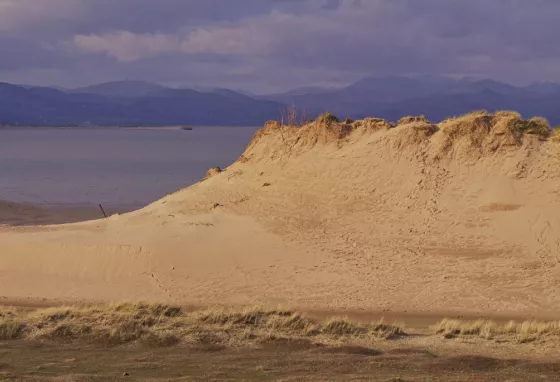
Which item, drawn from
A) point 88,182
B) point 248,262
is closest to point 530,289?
point 248,262

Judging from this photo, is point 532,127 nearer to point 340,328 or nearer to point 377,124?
point 377,124

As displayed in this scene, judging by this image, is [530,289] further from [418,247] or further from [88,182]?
[88,182]

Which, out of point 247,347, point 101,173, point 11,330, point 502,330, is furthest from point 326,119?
point 101,173

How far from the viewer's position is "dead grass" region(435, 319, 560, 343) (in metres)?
14.0

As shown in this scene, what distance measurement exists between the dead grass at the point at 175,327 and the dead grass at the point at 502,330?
34.4 inches

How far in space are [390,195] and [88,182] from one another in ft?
138

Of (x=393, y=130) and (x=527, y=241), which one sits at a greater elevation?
(x=393, y=130)

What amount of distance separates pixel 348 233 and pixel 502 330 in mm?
7593

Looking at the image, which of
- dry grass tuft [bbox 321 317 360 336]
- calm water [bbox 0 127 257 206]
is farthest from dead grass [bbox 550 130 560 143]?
calm water [bbox 0 127 257 206]

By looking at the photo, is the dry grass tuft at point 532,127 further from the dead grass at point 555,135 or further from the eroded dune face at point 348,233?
the dead grass at point 555,135

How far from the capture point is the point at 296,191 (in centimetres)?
2395

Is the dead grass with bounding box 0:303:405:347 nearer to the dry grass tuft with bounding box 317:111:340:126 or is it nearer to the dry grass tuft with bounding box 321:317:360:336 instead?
the dry grass tuft with bounding box 321:317:360:336

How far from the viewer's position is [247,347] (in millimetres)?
12727

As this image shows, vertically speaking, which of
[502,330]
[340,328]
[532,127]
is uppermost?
[532,127]
